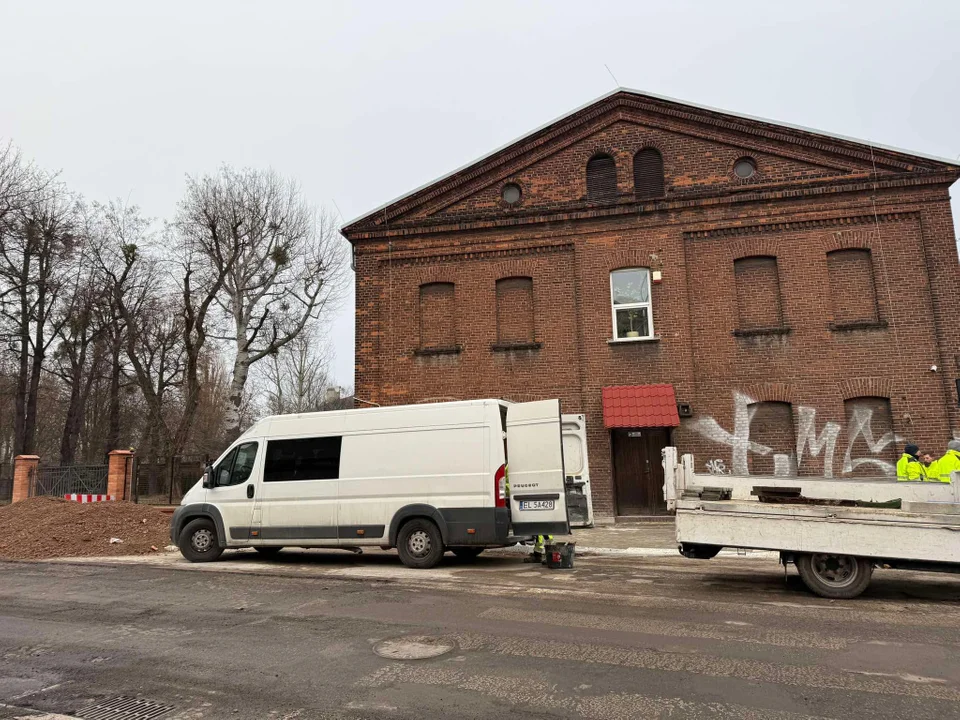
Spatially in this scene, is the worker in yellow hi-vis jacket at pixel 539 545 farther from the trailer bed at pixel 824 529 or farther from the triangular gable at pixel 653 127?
the triangular gable at pixel 653 127

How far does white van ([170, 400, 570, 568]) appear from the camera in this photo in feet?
32.4

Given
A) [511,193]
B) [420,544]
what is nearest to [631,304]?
[511,193]

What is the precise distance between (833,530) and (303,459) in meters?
7.70

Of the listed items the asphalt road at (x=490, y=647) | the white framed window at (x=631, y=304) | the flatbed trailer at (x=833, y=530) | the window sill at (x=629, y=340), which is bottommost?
the asphalt road at (x=490, y=647)

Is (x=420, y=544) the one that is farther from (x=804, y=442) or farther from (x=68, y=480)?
(x=68, y=480)

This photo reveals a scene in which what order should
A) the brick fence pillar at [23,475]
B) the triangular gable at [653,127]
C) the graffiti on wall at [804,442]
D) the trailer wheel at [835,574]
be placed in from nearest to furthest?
the trailer wheel at [835,574] → the graffiti on wall at [804,442] → the triangular gable at [653,127] → the brick fence pillar at [23,475]

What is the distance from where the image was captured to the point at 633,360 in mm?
15703

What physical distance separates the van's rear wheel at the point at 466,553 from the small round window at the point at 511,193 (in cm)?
937

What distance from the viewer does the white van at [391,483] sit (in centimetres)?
987

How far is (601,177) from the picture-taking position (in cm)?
1684

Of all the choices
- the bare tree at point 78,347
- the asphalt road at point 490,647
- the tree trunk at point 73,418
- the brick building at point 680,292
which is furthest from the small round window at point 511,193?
the tree trunk at point 73,418

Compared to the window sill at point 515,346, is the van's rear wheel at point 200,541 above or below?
below

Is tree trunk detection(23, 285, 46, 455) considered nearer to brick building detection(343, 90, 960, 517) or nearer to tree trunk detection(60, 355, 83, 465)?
tree trunk detection(60, 355, 83, 465)

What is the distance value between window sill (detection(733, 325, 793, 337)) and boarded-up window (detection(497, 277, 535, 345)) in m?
4.82
